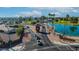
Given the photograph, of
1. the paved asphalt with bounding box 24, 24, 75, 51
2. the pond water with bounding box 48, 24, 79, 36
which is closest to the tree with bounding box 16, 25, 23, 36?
the paved asphalt with bounding box 24, 24, 75, 51

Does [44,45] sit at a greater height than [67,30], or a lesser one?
lesser

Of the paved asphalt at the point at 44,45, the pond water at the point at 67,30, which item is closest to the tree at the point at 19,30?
the paved asphalt at the point at 44,45

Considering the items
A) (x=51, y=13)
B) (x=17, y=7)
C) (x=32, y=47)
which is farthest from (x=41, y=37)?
(x=17, y=7)

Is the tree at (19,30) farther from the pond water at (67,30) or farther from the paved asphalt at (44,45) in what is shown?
the pond water at (67,30)

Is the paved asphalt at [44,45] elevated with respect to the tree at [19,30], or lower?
lower

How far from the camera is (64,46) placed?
2.13m

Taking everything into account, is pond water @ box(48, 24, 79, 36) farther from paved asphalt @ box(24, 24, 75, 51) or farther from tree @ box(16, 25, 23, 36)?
tree @ box(16, 25, 23, 36)

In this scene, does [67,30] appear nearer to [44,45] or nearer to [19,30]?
[44,45]

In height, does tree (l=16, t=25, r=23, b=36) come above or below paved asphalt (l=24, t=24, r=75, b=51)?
above

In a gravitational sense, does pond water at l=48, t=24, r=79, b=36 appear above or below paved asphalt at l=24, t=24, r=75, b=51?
above

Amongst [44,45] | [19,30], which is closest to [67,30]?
[44,45]

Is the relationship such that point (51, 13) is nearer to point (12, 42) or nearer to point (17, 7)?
point (17, 7)

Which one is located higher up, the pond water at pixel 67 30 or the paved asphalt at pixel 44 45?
the pond water at pixel 67 30
